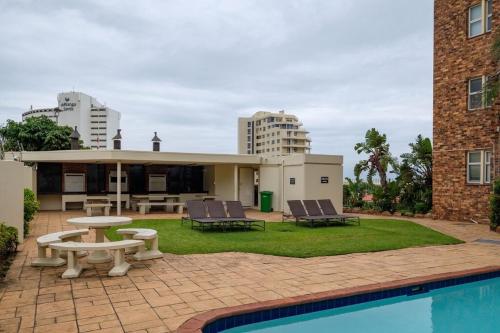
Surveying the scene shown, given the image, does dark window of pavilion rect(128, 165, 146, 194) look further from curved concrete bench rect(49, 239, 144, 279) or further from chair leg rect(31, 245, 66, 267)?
curved concrete bench rect(49, 239, 144, 279)

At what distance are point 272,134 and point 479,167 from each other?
89.7 m

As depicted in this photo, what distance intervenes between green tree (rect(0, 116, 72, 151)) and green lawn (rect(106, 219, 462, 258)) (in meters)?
26.9

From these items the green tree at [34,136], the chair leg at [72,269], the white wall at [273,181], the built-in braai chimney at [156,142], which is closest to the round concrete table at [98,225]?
the chair leg at [72,269]

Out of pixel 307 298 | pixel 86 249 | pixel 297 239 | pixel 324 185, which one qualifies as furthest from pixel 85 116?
pixel 307 298

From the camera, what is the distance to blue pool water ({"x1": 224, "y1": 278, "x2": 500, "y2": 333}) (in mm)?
5320

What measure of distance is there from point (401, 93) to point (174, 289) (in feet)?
61.5

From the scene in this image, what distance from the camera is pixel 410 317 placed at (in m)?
5.85

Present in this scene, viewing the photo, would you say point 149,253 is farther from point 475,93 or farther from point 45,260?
point 475,93

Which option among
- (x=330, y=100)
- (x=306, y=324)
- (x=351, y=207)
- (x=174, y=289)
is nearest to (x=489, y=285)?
(x=306, y=324)

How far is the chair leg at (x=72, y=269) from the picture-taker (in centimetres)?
646

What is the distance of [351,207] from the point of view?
2077 centimetres

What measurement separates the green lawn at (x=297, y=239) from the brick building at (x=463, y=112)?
3285 millimetres

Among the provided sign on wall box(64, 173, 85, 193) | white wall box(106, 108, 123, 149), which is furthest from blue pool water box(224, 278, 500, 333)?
white wall box(106, 108, 123, 149)

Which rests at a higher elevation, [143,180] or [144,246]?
[143,180]
